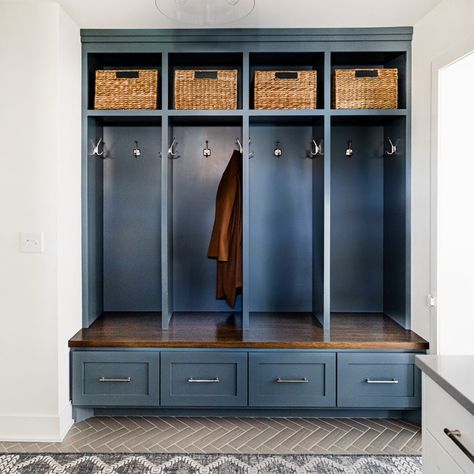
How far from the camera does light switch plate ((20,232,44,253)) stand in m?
2.52

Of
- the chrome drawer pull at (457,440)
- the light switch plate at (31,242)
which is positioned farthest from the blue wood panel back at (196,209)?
the chrome drawer pull at (457,440)

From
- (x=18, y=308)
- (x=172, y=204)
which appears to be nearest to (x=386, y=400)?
(x=172, y=204)

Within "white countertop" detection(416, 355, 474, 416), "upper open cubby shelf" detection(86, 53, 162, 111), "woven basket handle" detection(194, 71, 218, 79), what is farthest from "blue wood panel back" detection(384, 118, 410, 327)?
"upper open cubby shelf" detection(86, 53, 162, 111)

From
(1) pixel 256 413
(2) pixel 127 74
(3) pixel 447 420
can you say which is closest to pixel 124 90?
(2) pixel 127 74

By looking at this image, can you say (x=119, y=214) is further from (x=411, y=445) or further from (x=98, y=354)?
(x=411, y=445)

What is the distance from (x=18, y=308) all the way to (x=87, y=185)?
0.90 metres

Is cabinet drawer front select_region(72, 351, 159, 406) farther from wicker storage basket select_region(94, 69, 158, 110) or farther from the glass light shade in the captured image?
the glass light shade

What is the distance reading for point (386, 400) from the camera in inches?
104

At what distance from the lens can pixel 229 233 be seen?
3068 millimetres

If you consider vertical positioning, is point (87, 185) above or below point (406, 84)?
below

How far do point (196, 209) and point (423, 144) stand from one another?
5.49 feet

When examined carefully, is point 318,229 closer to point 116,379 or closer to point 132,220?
point 132,220

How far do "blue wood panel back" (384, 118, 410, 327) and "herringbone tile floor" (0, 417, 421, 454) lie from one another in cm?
76

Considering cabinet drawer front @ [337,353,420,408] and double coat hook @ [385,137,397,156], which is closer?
cabinet drawer front @ [337,353,420,408]
